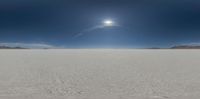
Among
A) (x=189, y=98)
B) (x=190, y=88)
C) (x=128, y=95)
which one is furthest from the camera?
(x=190, y=88)

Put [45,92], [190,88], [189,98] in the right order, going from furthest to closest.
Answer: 1. [190,88]
2. [45,92]
3. [189,98]

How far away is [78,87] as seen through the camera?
235 inches

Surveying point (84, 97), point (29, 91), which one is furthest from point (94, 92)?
point (29, 91)

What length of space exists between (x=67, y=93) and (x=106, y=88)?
1.10 meters

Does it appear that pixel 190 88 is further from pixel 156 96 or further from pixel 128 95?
pixel 128 95

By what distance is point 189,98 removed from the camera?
459 centimetres

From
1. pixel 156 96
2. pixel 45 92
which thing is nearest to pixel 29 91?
pixel 45 92

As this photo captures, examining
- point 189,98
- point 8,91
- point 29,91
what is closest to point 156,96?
point 189,98

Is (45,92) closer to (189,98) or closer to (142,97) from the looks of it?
(142,97)

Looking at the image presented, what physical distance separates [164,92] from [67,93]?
216cm

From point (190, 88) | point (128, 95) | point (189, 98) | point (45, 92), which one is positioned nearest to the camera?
point (189, 98)

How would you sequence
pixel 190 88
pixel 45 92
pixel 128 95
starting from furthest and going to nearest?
pixel 190 88 < pixel 45 92 < pixel 128 95

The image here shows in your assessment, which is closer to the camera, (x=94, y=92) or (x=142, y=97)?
(x=142, y=97)

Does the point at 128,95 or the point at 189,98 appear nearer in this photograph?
the point at 189,98
